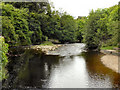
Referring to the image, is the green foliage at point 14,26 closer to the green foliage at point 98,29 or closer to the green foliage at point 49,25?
the green foliage at point 49,25

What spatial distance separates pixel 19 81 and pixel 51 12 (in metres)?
36.2

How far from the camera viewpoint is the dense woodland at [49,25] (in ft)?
65.2

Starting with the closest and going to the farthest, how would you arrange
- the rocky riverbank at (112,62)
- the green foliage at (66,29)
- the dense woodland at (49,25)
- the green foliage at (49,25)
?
1. the rocky riverbank at (112,62)
2. the dense woodland at (49,25)
3. the green foliage at (49,25)
4. the green foliage at (66,29)

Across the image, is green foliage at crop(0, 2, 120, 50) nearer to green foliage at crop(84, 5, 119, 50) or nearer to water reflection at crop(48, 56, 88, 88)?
green foliage at crop(84, 5, 119, 50)

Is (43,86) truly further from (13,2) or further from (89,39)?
(13,2)

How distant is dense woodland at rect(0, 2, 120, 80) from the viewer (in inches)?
782

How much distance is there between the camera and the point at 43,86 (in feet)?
27.3

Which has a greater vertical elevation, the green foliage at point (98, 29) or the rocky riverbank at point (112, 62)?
the green foliage at point (98, 29)

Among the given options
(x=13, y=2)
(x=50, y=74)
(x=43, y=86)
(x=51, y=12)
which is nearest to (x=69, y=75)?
(x=50, y=74)

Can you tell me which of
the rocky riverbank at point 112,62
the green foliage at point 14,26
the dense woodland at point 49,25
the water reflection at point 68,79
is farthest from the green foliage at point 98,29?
the water reflection at point 68,79

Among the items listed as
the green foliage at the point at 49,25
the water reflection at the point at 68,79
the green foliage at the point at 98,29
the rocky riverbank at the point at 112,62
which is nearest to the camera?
the water reflection at the point at 68,79

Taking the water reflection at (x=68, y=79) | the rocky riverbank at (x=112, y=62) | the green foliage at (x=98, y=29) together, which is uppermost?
the green foliage at (x=98, y=29)

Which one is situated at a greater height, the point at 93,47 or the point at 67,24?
the point at 67,24

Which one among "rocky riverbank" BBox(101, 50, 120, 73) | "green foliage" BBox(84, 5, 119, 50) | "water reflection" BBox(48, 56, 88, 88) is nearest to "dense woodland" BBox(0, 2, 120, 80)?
"green foliage" BBox(84, 5, 119, 50)
